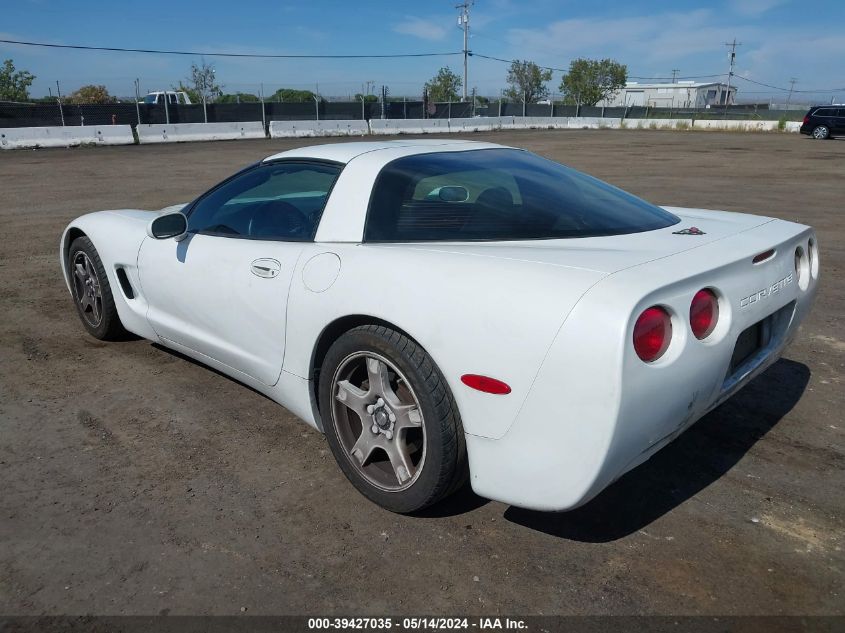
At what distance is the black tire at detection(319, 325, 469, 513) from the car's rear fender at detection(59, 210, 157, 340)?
1.77m

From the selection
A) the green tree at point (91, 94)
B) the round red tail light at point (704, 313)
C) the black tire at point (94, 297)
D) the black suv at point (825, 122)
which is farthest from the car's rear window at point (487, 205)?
the green tree at point (91, 94)

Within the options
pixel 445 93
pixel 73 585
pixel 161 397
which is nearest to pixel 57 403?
pixel 161 397

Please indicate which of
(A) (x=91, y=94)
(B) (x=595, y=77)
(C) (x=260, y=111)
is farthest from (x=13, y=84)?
(B) (x=595, y=77)

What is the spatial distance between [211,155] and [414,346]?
64.7 ft

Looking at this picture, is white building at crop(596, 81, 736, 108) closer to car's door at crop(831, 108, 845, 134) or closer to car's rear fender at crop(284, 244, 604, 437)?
car's door at crop(831, 108, 845, 134)

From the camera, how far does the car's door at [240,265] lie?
3.11 meters

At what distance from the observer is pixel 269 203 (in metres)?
3.56

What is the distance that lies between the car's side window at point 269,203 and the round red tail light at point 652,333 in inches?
60.2

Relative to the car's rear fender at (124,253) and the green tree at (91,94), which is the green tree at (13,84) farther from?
the car's rear fender at (124,253)

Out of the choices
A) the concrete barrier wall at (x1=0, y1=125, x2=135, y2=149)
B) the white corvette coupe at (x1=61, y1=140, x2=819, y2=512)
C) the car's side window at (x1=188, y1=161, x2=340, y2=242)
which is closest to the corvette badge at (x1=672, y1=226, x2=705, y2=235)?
the white corvette coupe at (x1=61, y1=140, x2=819, y2=512)

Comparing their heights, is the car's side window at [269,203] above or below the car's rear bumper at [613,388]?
above

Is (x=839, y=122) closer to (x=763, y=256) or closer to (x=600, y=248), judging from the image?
(x=763, y=256)

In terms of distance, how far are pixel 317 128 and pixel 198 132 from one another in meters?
5.24

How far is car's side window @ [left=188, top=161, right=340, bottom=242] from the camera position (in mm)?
3201
